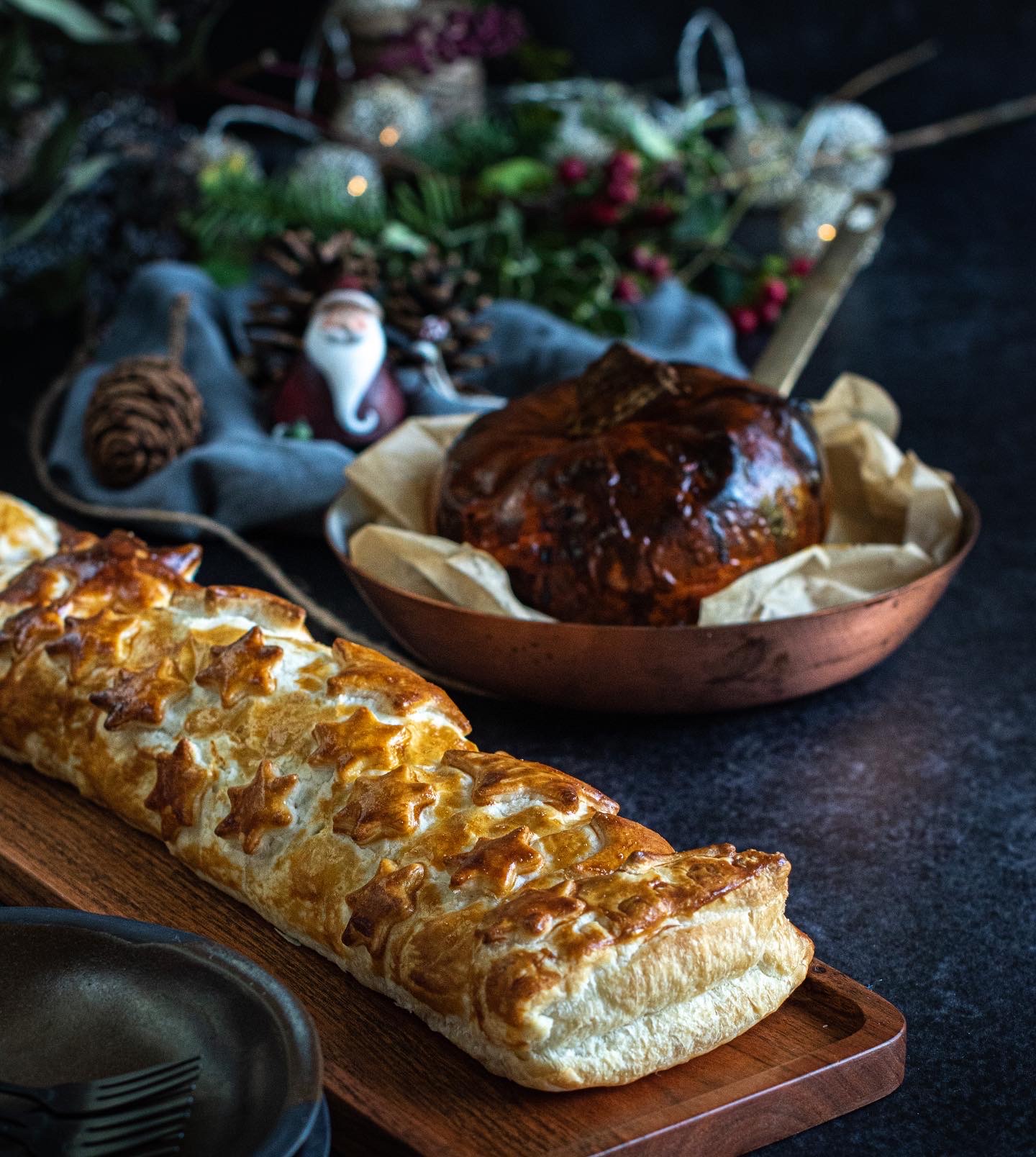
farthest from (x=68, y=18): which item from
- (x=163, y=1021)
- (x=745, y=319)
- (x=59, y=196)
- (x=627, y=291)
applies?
(x=163, y=1021)

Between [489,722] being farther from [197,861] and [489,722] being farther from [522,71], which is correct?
[522,71]

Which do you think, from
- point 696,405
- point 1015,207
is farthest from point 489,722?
point 1015,207

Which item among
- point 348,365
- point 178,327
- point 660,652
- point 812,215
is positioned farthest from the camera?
point 812,215

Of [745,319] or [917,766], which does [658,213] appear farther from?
[917,766]

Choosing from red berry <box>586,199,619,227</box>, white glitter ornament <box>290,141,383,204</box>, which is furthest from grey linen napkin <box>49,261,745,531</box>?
white glitter ornament <box>290,141,383,204</box>

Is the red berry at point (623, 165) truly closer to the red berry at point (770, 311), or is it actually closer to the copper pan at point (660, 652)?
the red berry at point (770, 311)

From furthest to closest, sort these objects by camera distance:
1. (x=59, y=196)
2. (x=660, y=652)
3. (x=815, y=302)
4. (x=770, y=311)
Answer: (x=770, y=311) < (x=59, y=196) < (x=815, y=302) < (x=660, y=652)

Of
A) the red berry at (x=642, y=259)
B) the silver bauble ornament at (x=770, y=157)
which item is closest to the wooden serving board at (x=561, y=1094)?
the red berry at (x=642, y=259)
